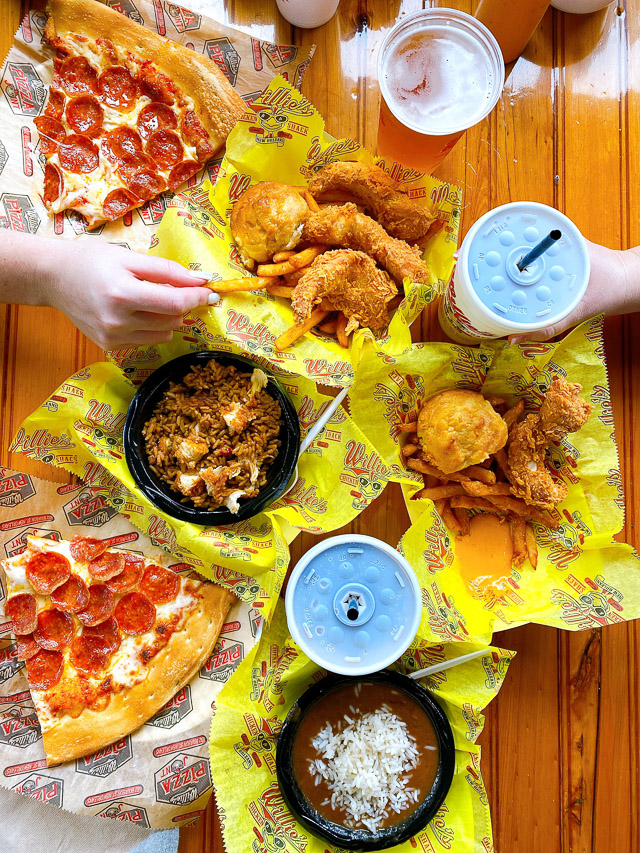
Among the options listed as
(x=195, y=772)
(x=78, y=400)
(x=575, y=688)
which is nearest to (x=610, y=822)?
(x=575, y=688)

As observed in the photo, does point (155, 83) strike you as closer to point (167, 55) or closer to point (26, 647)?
point (167, 55)

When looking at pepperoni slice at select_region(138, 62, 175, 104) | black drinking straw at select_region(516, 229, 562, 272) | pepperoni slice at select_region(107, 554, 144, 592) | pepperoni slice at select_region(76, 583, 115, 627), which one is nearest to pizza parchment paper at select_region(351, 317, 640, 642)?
black drinking straw at select_region(516, 229, 562, 272)

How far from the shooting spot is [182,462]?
69.0 inches

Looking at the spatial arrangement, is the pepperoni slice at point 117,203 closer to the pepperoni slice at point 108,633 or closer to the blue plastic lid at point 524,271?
the blue plastic lid at point 524,271

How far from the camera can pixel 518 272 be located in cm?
162

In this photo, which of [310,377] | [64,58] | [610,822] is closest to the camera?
[310,377]

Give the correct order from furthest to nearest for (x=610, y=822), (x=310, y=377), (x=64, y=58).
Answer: (x=610, y=822) < (x=64, y=58) < (x=310, y=377)

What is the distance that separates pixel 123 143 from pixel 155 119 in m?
0.12

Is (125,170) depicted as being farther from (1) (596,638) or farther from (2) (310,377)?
(1) (596,638)

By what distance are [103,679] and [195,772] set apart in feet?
1.24

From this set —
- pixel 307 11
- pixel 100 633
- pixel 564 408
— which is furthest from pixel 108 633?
pixel 307 11

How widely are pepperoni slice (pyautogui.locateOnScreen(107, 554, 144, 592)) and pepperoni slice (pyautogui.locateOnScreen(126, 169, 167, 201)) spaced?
3.59ft

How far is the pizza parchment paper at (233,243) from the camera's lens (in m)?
1.72

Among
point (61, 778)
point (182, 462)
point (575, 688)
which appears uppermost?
point (182, 462)
